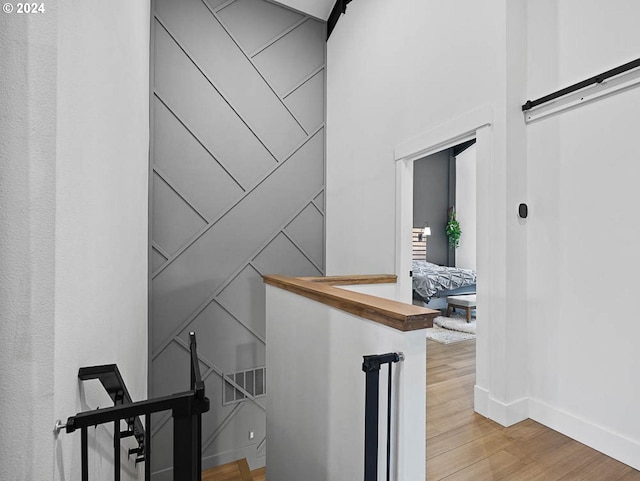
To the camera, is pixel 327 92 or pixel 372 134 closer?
pixel 372 134

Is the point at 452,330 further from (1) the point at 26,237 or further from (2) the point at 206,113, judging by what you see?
(1) the point at 26,237

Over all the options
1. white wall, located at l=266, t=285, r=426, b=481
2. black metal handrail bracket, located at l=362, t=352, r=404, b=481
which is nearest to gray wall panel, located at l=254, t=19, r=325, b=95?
white wall, located at l=266, t=285, r=426, b=481

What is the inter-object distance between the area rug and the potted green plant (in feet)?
8.88

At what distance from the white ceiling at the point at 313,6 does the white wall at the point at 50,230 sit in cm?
320

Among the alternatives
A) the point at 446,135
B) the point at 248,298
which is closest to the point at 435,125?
the point at 446,135

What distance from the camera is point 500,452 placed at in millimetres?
1696

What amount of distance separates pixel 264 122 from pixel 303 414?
2912 mm

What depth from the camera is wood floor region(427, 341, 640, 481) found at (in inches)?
60.9

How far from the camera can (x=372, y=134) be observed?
327 cm

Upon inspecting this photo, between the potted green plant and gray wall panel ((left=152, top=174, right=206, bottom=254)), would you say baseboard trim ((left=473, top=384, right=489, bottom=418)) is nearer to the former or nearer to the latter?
gray wall panel ((left=152, top=174, right=206, bottom=254))

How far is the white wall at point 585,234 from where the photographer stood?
1.62 metres

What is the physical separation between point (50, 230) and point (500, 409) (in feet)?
7.40

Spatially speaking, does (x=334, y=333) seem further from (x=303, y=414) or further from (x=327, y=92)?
(x=327, y=92)

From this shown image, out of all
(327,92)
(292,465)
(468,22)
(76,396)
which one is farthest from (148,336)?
(468,22)
